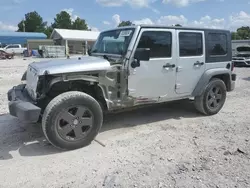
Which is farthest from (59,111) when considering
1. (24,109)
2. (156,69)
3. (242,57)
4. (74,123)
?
(242,57)

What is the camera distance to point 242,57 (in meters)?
18.3

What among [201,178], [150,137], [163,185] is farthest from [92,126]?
[201,178]

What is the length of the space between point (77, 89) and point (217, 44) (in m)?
3.45

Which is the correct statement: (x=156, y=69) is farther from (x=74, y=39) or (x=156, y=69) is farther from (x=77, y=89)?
(x=74, y=39)

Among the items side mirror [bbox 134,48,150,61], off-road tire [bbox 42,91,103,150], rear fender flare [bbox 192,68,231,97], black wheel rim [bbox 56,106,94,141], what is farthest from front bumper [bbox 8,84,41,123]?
rear fender flare [bbox 192,68,231,97]

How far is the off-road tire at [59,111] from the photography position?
13.0 feet

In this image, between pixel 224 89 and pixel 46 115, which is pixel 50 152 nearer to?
pixel 46 115

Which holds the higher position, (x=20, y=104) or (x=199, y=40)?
(x=199, y=40)

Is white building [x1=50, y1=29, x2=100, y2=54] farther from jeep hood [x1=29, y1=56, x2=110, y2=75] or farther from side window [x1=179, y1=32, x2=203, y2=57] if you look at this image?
jeep hood [x1=29, y1=56, x2=110, y2=75]

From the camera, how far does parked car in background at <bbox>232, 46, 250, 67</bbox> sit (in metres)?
18.0

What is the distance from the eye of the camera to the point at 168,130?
16.9 feet

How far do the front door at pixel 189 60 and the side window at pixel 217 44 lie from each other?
0.27m

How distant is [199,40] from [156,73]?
1.42 metres

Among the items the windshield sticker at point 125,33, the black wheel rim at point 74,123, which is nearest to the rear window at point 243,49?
the windshield sticker at point 125,33
